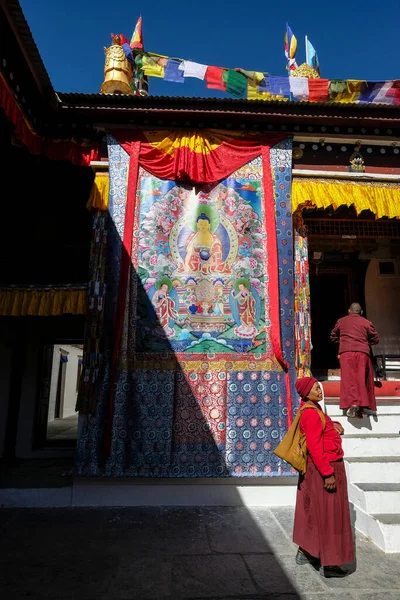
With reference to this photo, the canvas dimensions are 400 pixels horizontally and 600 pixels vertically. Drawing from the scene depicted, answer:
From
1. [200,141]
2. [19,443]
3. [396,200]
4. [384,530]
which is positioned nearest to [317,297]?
[396,200]

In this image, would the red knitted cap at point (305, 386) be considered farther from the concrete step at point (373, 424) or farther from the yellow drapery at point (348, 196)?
the yellow drapery at point (348, 196)

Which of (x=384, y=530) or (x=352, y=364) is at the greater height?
(x=352, y=364)

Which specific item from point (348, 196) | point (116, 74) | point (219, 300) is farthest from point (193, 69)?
point (219, 300)

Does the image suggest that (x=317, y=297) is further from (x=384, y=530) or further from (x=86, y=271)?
(x=384, y=530)

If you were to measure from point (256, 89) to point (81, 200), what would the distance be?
3.73 meters

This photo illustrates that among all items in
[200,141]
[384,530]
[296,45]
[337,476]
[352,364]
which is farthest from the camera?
[296,45]

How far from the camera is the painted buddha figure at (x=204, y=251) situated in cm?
536

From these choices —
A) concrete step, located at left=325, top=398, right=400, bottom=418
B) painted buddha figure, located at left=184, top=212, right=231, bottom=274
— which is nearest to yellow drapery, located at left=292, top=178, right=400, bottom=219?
painted buddha figure, located at left=184, top=212, right=231, bottom=274

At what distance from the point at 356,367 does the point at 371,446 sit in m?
0.91

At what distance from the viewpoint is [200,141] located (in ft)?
18.4

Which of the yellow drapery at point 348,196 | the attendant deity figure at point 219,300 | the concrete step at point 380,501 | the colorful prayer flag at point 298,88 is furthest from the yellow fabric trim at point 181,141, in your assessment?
the concrete step at point 380,501

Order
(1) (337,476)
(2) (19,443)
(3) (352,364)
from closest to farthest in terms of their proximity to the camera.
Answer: (1) (337,476), (3) (352,364), (2) (19,443)

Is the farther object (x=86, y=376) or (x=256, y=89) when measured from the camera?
(x=256, y=89)

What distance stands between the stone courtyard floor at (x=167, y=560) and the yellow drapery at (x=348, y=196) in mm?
4059
